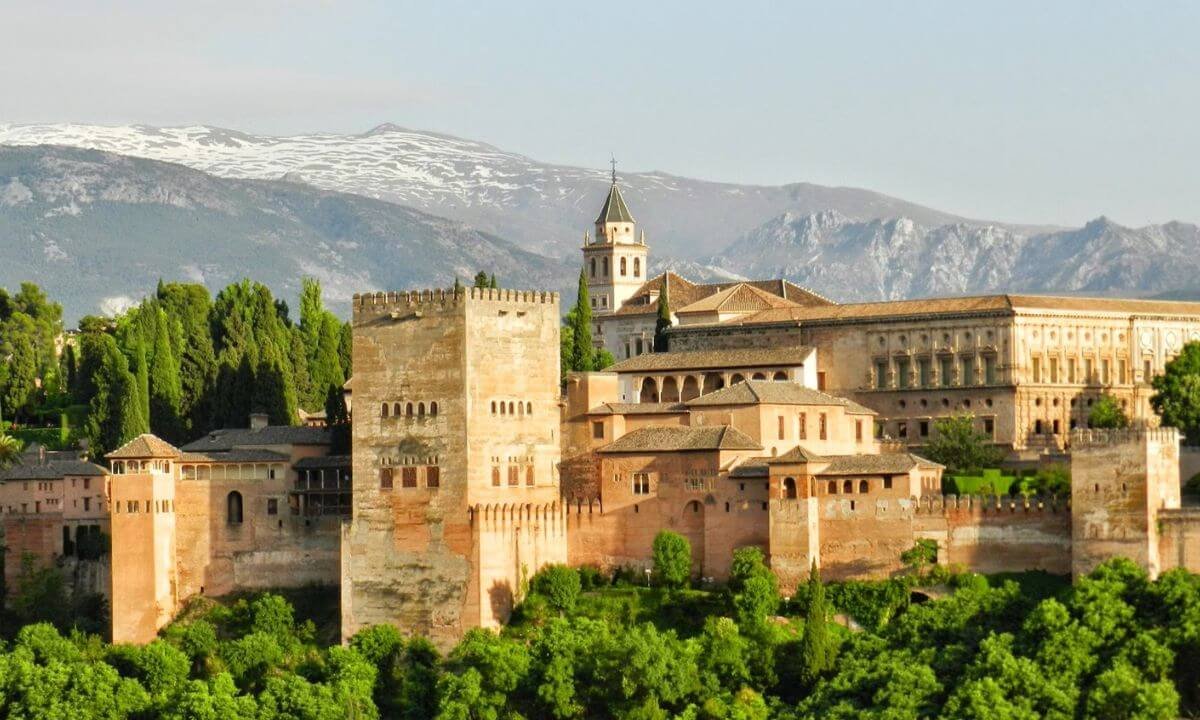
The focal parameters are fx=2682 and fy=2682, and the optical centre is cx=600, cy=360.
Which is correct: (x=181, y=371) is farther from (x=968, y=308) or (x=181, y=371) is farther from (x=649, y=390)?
(x=968, y=308)

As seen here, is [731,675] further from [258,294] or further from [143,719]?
[258,294]

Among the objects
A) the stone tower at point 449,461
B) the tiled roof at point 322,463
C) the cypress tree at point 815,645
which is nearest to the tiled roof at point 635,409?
the stone tower at point 449,461

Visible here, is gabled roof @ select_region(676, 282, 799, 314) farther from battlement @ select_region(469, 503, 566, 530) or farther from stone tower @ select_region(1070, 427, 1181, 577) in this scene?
stone tower @ select_region(1070, 427, 1181, 577)

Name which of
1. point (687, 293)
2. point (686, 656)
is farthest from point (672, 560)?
point (687, 293)

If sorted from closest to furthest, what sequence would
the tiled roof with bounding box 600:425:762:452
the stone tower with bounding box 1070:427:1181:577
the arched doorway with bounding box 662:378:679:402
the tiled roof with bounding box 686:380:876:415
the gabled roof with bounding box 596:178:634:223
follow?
the stone tower with bounding box 1070:427:1181:577
the tiled roof with bounding box 600:425:762:452
the tiled roof with bounding box 686:380:876:415
the arched doorway with bounding box 662:378:679:402
the gabled roof with bounding box 596:178:634:223

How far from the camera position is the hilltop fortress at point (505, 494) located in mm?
74500

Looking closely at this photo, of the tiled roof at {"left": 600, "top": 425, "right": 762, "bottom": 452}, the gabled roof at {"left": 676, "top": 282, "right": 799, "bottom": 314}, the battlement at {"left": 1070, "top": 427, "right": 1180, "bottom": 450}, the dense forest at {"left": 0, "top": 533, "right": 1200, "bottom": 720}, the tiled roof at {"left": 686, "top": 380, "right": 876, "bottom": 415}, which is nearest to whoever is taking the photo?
the dense forest at {"left": 0, "top": 533, "right": 1200, "bottom": 720}

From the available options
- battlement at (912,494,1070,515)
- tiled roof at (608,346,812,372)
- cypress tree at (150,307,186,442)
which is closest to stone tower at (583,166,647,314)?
tiled roof at (608,346,812,372)

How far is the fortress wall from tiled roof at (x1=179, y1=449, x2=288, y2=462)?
20.4 metres

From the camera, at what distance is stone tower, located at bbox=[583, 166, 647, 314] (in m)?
121

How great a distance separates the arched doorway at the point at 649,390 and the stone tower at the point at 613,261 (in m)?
26.2

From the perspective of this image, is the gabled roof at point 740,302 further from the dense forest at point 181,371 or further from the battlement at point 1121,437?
the battlement at point 1121,437

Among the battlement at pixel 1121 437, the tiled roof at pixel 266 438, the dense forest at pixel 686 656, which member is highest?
the tiled roof at pixel 266 438

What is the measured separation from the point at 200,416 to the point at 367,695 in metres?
23.9
